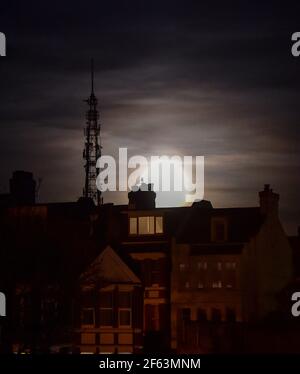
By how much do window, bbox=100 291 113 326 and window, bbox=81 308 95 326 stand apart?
1.82 ft

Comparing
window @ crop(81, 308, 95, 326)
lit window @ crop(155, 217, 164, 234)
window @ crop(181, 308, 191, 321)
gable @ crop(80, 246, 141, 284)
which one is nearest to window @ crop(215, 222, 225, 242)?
lit window @ crop(155, 217, 164, 234)

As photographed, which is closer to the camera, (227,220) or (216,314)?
(216,314)

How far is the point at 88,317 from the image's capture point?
62.2 metres

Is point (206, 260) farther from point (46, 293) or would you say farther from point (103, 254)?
point (46, 293)

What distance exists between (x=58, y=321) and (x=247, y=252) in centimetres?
1199

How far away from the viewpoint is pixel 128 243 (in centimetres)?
6288

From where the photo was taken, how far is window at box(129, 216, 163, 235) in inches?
2479

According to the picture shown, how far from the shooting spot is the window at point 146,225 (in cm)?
6297

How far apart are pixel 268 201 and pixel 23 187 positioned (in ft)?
52.7

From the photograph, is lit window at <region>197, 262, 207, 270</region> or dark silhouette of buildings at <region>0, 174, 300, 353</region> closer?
dark silhouette of buildings at <region>0, 174, 300, 353</region>

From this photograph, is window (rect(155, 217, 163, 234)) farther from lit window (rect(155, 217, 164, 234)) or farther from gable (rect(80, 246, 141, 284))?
gable (rect(80, 246, 141, 284))

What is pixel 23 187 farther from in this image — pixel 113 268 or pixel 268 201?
pixel 268 201

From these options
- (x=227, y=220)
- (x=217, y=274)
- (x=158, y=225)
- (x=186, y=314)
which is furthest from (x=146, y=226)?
(x=186, y=314)
